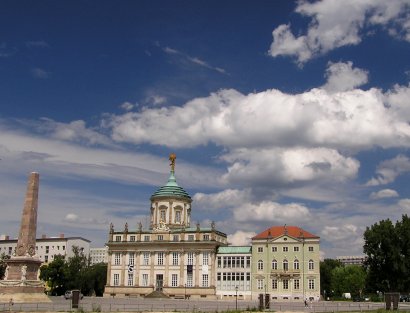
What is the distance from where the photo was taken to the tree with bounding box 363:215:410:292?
3248 inches

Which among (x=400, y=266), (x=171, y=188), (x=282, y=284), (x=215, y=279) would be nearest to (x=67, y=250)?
(x=171, y=188)

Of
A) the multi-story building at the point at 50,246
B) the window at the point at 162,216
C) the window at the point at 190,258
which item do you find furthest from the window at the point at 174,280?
the multi-story building at the point at 50,246

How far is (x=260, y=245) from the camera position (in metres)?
95.4

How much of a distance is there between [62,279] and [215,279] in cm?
3062

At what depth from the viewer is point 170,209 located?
344ft

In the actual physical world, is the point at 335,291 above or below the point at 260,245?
below

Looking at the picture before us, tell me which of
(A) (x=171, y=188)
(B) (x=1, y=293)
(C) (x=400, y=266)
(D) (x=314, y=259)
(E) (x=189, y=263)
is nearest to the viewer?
(B) (x=1, y=293)

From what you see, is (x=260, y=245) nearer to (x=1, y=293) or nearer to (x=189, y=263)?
(x=189, y=263)

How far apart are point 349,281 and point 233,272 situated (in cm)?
2879

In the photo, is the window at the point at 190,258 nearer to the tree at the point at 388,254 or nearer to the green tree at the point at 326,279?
the tree at the point at 388,254

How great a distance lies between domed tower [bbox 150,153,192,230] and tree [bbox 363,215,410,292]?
35960mm

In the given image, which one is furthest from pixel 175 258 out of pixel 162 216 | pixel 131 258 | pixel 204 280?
pixel 162 216

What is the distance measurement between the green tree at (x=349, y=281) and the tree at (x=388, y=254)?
24550mm

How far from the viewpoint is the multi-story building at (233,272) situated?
94.9 metres
